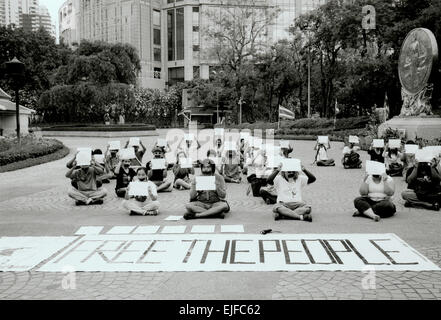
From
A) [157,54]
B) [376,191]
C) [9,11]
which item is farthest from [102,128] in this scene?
[157,54]

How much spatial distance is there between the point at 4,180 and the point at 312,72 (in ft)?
150

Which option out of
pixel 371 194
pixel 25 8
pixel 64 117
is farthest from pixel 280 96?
pixel 371 194

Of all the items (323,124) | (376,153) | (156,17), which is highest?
(156,17)

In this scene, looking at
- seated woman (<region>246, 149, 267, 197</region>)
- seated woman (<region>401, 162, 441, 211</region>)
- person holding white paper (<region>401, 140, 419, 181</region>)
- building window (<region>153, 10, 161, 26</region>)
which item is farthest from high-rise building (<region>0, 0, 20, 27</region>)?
seated woman (<region>401, 162, 441, 211</region>)

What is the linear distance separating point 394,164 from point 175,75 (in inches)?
3327

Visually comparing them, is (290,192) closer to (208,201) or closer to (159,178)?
(208,201)

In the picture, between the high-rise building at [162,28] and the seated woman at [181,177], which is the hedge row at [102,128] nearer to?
the seated woman at [181,177]

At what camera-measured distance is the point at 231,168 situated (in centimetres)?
1664

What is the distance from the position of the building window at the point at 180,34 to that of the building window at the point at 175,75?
2.27m

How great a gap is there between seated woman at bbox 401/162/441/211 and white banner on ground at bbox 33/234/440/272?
3104mm

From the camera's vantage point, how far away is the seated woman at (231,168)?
1634 centimetres

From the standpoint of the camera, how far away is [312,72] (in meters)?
58.7

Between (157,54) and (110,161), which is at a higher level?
(157,54)

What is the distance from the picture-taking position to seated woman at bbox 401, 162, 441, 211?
1142 centimetres
